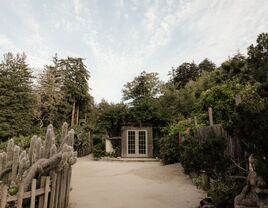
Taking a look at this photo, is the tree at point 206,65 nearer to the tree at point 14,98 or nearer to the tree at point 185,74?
the tree at point 185,74

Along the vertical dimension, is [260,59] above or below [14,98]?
below

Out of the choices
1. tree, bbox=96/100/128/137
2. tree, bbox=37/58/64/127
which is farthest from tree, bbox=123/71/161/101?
tree, bbox=96/100/128/137

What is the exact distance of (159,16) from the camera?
8898 mm

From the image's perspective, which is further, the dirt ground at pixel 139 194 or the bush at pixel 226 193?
the dirt ground at pixel 139 194

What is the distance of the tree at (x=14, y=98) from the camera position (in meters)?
21.1

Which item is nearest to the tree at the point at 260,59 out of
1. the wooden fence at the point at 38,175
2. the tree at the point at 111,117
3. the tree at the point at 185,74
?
the wooden fence at the point at 38,175

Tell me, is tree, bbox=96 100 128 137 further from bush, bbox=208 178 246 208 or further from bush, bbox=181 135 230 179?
bush, bbox=181 135 230 179

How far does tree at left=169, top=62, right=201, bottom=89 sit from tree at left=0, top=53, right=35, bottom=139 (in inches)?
722

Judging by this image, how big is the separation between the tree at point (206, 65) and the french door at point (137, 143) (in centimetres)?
1863

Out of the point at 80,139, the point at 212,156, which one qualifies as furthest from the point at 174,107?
the point at 212,156

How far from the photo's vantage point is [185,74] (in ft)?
94.3

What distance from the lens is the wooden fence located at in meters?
3.50

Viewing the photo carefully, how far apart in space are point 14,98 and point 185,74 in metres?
21.0

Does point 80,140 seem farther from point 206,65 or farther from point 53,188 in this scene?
point 206,65
